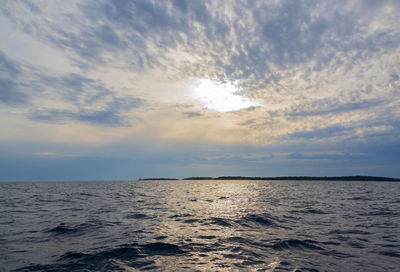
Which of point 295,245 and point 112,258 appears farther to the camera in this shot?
point 295,245

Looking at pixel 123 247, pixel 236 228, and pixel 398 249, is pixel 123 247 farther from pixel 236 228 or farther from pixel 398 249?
pixel 398 249

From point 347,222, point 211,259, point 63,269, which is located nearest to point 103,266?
point 63,269

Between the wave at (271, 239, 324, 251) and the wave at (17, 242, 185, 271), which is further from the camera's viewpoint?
the wave at (271, 239, 324, 251)

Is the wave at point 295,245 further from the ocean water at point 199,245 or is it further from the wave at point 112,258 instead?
the wave at point 112,258

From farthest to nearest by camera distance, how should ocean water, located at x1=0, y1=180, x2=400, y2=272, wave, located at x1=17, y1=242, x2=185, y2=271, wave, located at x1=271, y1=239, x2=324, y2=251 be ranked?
1. wave, located at x1=271, y1=239, x2=324, y2=251
2. ocean water, located at x1=0, y1=180, x2=400, y2=272
3. wave, located at x1=17, y1=242, x2=185, y2=271

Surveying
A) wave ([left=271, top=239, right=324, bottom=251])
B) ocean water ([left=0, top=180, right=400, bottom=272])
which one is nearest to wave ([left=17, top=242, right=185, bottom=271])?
ocean water ([left=0, top=180, right=400, bottom=272])

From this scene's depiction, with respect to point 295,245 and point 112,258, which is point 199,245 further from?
point 295,245

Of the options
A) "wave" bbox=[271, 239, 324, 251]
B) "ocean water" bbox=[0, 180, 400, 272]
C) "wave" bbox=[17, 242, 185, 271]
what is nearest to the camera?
"wave" bbox=[17, 242, 185, 271]

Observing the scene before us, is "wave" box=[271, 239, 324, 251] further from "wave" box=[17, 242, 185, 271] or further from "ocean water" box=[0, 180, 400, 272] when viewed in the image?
"wave" box=[17, 242, 185, 271]

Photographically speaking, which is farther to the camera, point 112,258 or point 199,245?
point 199,245

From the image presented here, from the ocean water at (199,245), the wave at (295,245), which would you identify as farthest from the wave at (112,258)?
the wave at (295,245)

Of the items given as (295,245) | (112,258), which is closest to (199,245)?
(112,258)

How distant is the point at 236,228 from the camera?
16125mm

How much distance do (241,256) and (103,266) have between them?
586cm
